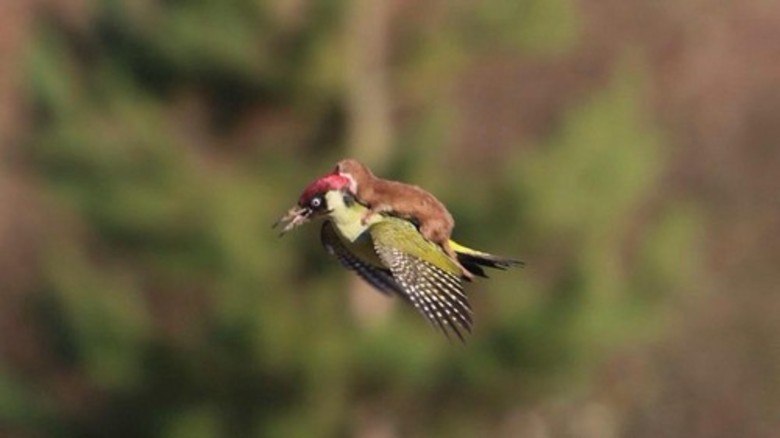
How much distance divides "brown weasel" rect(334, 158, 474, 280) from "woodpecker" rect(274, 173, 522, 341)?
11 millimetres

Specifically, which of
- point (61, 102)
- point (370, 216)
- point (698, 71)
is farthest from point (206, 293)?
point (370, 216)

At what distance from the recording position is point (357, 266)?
3.02 m

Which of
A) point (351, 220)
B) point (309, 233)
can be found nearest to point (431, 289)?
point (351, 220)

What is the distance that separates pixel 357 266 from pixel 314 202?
28cm

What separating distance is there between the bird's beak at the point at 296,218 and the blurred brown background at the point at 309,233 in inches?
313

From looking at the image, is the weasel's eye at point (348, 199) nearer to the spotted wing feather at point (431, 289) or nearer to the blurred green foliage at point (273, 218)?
the spotted wing feather at point (431, 289)

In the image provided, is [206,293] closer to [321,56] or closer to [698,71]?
[321,56]

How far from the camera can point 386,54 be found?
39.9 feet

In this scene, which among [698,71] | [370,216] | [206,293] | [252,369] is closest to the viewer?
[370,216]

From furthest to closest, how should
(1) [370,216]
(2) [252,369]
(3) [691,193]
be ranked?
(3) [691,193] < (2) [252,369] < (1) [370,216]

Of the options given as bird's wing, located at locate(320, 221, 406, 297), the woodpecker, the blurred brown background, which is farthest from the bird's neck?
the blurred brown background

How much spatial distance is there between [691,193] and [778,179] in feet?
1.64

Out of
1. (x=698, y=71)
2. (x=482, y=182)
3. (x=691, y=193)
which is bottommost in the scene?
(x=482, y=182)

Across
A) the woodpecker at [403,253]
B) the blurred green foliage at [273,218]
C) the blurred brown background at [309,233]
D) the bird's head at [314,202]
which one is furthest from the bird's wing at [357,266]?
the blurred green foliage at [273,218]
